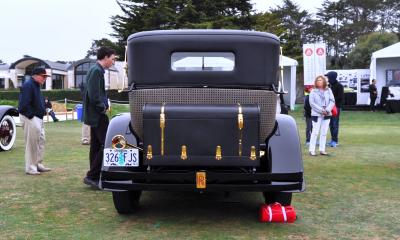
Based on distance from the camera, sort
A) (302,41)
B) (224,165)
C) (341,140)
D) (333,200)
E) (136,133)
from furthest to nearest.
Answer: (302,41)
(341,140)
(333,200)
(136,133)
(224,165)

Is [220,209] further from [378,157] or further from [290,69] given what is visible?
[290,69]

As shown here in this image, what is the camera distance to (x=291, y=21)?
64.9m

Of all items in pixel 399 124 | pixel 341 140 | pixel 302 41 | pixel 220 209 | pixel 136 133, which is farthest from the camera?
pixel 302 41

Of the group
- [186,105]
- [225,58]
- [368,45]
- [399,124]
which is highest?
[368,45]

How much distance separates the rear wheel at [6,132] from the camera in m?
10.5

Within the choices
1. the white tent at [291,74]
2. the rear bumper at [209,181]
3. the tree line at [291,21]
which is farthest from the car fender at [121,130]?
the tree line at [291,21]

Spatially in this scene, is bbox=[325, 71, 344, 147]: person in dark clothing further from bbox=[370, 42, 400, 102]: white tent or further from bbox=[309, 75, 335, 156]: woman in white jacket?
bbox=[370, 42, 400, 102]: white tent

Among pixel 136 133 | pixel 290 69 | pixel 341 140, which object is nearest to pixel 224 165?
pixel 136 133

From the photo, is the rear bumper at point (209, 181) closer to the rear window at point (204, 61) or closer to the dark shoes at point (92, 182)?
the rear window at point (204, 61)

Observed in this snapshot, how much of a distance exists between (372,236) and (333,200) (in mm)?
1511

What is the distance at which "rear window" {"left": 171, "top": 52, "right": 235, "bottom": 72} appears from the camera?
4887 millimetres

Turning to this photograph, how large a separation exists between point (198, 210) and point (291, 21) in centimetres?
6203

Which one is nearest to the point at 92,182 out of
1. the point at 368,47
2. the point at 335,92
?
the point at 335,92

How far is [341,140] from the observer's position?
13359 millimetres
